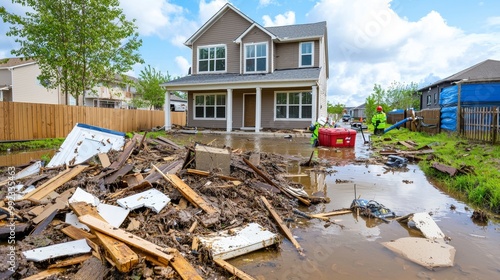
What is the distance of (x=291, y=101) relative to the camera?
1956cm

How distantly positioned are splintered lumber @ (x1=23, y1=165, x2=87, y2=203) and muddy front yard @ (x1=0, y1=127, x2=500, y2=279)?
2.5 inches

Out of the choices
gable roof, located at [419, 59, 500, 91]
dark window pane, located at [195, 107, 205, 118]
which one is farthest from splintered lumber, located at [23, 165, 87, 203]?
gable roof, located at [419, 59, 500, 91]

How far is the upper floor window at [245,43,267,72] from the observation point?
792 inches

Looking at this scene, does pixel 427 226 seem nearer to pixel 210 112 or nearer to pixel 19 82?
pixel 210 112

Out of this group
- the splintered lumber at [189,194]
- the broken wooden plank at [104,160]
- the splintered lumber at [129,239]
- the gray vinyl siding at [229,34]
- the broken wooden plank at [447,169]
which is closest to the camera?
the splintered lumber at [129,239]

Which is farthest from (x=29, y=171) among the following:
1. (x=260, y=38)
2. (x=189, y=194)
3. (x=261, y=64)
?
(x=260, y=38)

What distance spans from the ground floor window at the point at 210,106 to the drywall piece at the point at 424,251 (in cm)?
1840

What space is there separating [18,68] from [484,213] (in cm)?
3783

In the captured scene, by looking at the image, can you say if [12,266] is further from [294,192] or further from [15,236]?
[294,192]

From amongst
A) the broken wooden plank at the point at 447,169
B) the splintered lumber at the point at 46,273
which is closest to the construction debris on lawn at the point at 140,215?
the splintered lumber at the point at 46,273

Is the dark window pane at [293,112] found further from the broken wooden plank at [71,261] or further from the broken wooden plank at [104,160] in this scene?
the broken wooden plank at [71,261]

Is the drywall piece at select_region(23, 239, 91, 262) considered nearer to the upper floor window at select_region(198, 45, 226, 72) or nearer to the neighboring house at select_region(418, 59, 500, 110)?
the upper floor window at select_region(198, 45, 226, 72)

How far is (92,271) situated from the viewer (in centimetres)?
275

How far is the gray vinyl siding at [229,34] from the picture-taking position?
2098 centimetres
